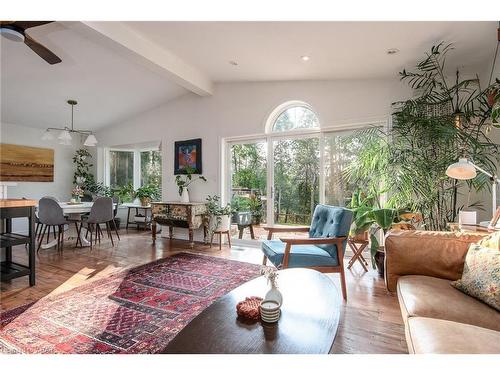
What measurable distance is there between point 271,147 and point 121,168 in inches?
171

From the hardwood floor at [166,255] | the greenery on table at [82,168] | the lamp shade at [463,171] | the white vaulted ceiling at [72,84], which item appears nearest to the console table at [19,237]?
the hardwood floor at [166,255]

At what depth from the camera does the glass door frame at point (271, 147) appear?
4031 millimetres

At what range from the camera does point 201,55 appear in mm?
3836

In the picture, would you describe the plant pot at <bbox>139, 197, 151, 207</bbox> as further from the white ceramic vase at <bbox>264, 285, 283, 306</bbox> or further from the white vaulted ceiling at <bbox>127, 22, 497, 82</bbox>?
the white ceramic vase at <bbox>264, 285, 283, 306</bbox>

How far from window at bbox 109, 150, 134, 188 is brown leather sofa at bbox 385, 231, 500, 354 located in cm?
646

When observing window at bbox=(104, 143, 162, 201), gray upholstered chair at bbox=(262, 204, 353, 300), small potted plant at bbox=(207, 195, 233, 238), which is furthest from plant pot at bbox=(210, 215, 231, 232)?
window at bbox=(104, 143, 162, 201)

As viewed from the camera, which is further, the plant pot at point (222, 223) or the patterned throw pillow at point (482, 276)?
the plant pot at point (222, 223)

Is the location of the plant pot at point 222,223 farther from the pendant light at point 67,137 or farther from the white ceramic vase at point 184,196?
the pendant light at point 67,137

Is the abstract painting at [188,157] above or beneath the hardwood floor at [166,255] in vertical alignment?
above

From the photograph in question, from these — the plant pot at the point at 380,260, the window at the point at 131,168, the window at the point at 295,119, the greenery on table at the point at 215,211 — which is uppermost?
the window at the point at 295,119

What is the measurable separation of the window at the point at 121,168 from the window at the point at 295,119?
4159mm

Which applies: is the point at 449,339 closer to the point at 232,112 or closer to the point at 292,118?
the point at 292,118

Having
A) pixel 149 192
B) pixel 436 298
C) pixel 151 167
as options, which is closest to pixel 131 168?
pixel 151 167
